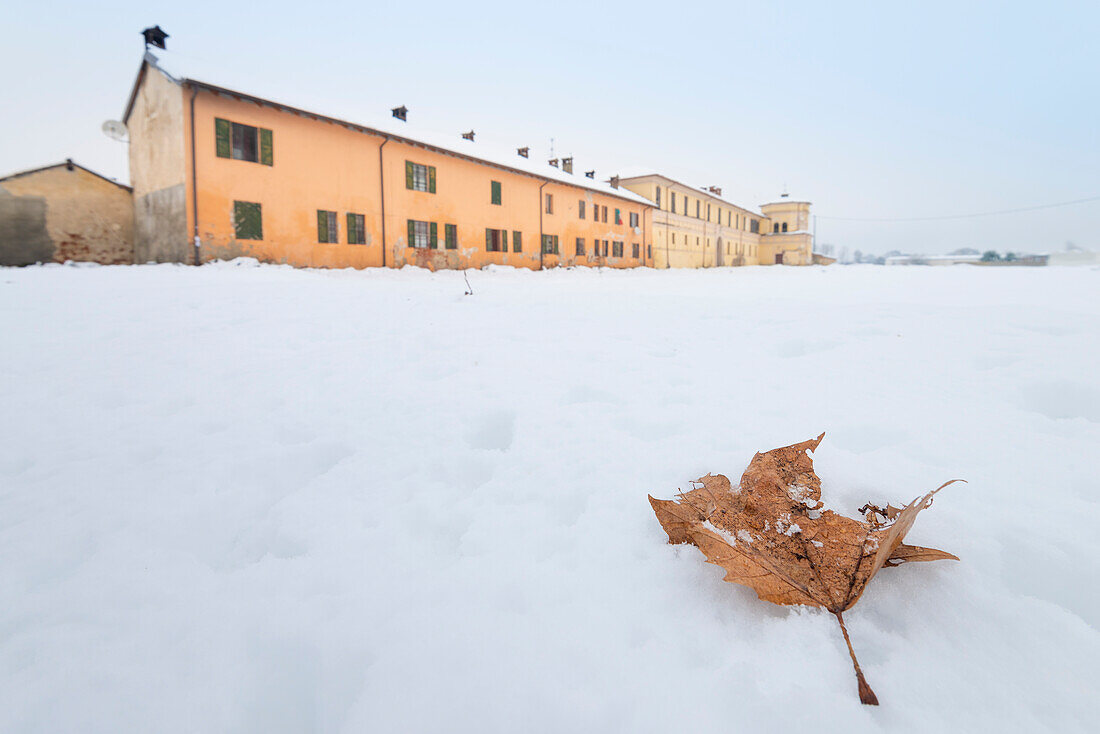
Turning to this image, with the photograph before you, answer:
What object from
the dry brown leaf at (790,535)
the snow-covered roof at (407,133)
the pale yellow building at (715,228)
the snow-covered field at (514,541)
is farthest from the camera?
the pale yellow building at (715,228)

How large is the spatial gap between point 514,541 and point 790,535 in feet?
3.32

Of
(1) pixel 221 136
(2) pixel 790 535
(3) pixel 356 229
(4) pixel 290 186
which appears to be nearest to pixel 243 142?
(1) pixel 221 136

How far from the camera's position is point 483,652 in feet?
4.91

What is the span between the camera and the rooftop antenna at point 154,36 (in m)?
14.8

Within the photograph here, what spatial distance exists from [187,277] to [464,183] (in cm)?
1285

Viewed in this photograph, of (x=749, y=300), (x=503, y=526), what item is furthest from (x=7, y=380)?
(x=749, y=300)

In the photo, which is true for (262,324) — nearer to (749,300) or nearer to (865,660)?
(865,660)

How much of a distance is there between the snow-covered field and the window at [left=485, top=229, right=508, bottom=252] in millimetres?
17856

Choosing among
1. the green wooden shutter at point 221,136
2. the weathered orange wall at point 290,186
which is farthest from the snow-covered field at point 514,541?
the green wooden shutter at point 221,136

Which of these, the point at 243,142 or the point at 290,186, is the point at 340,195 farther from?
the point at 243,142

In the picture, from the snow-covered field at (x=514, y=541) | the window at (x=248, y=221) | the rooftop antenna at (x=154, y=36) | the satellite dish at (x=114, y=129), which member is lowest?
the snow-covered field at (x=514, y=541)

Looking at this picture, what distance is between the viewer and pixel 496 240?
2141cm

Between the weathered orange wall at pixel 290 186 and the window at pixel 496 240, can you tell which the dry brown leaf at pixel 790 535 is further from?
the window at pixel 496 240

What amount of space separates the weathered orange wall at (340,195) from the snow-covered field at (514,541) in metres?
12.1
